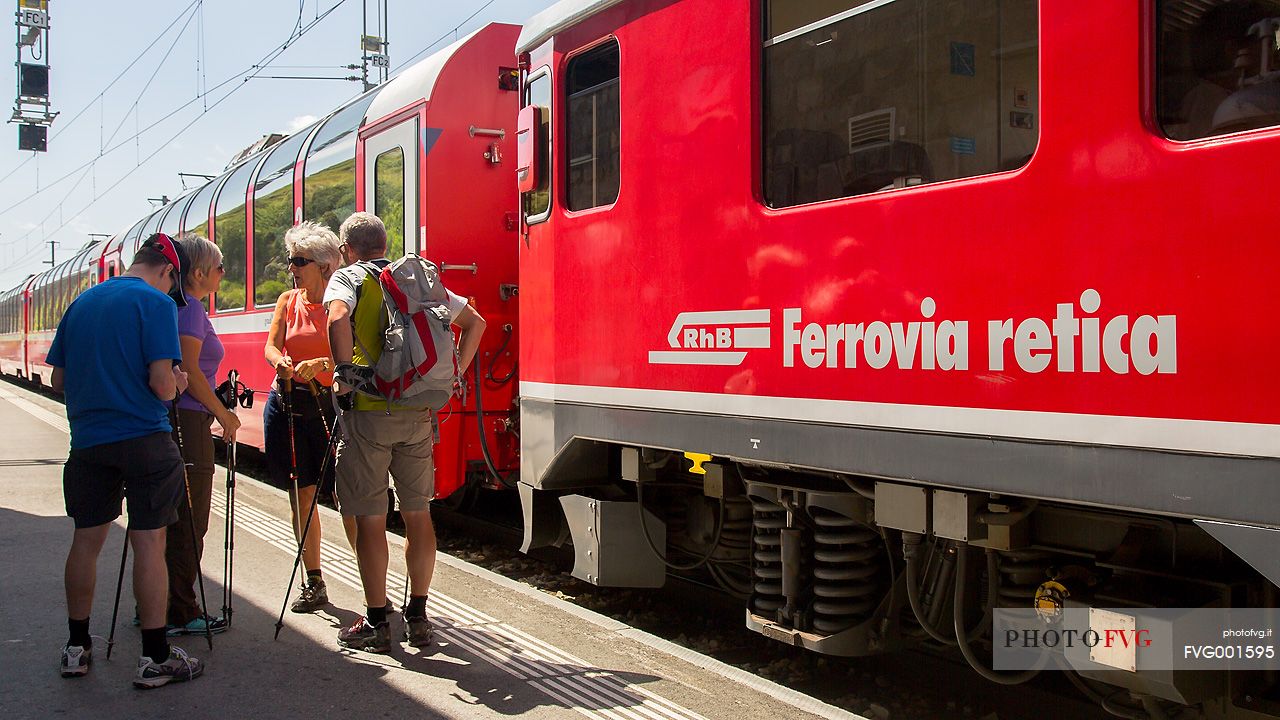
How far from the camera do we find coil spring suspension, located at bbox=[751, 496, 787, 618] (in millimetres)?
4352

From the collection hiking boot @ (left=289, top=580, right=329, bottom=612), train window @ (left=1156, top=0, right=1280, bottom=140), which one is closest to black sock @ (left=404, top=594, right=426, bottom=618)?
hiking boot @ (left=289, top=580, right=329, bottom=612)

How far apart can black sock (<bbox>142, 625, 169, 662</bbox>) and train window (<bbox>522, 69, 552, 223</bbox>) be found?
2.63m

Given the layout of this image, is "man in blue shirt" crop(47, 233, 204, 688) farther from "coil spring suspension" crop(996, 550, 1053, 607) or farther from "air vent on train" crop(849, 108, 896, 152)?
"coil spring suspension" crop(996, 550, 1053, 607)

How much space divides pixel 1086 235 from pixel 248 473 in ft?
33.6

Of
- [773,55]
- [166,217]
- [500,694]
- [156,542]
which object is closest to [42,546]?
[156,542]

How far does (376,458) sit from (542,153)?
1913 millimetres

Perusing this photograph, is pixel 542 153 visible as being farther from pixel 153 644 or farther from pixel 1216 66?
pixel 1216 66

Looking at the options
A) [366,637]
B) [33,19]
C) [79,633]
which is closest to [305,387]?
[366,637]

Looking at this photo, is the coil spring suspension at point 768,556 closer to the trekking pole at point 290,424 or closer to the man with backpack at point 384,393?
the man with backpack at point 384,393

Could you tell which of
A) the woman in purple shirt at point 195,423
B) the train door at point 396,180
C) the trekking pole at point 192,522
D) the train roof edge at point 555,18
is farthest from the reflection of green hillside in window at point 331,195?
the trekking pole at point 192,522

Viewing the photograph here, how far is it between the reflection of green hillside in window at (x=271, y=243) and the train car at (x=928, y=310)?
16.0 feet

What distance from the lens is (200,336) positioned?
459 cm

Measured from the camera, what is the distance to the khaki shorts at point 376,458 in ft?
14.6
